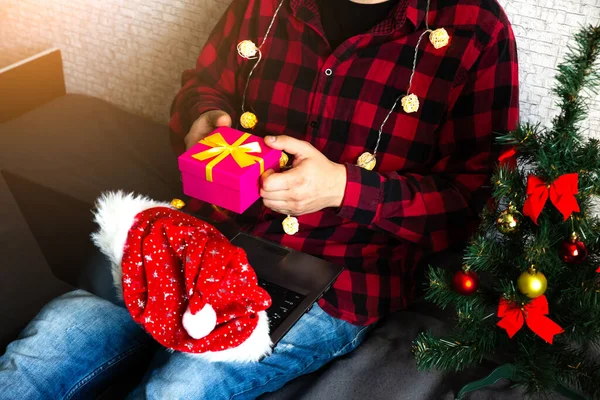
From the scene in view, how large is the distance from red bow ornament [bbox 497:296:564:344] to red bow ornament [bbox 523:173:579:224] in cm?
13

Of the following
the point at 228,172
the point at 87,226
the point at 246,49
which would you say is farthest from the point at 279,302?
the point at 87,226

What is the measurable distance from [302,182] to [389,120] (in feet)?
0.75

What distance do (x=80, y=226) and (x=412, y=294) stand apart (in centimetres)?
78

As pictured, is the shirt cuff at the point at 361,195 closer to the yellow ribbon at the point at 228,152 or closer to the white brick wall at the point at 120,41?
the yellow ribbon at the point at 228,152

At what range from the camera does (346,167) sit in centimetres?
93

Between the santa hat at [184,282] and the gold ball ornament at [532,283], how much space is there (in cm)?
35

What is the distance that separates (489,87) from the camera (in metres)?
0.94

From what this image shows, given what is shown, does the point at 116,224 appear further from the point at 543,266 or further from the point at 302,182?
the point at 543,266

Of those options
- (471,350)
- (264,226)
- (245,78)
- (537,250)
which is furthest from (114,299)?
(537,250)

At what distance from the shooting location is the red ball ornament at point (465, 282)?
85 centimetres

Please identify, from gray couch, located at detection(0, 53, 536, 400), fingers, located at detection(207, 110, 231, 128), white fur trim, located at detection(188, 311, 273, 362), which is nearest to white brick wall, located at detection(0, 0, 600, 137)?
gray couch, located at detection(0, 53, 536, 400)

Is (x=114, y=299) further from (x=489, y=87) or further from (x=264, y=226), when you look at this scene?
(x=489, y=87)

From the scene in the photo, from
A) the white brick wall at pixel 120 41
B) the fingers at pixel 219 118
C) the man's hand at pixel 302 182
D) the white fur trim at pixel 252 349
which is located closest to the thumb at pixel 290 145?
the man's hand at pixel 302 182

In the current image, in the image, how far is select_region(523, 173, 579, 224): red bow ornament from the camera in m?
0.72
